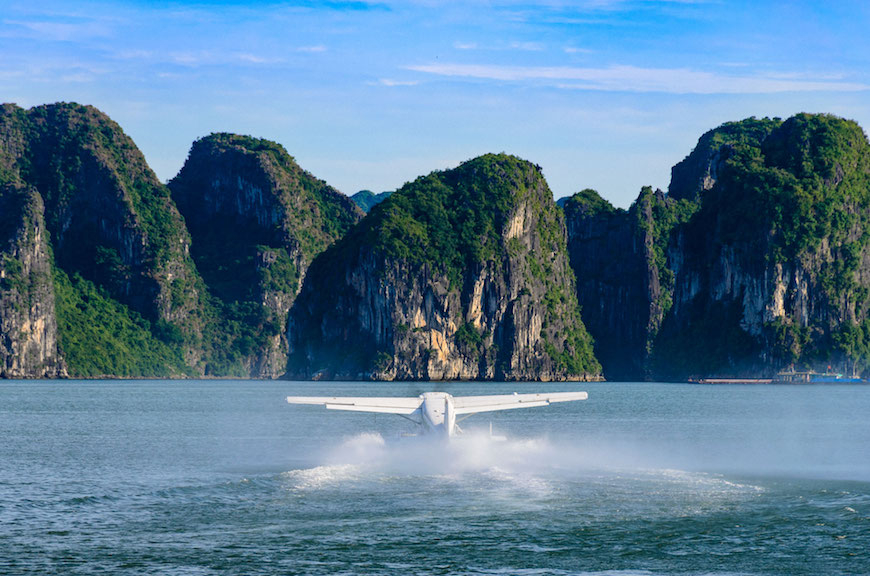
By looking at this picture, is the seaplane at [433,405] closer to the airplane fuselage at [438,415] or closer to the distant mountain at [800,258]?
the airplane fuselage at [438,415]

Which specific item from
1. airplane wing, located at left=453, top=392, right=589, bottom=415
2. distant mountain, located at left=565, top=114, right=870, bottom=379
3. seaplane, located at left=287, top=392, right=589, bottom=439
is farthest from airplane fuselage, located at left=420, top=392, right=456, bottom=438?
distant mountain, located at left=565, top=114, right=870, bottom=379

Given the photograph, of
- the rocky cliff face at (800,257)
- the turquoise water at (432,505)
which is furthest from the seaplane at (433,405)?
the rocky cliff face at (800,257)

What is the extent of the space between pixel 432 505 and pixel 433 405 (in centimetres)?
1218

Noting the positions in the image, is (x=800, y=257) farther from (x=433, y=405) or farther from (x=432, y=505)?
(x=432, y=505)

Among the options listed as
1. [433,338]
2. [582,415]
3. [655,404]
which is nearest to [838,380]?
[433,338]

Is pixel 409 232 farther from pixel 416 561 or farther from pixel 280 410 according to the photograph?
pixel 416 561

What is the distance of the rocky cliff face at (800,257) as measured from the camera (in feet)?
608

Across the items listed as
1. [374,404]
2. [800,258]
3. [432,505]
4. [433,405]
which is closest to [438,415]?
[433,405]

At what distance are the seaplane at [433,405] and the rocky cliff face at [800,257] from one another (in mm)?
149886

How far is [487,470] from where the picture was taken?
3675 centimetres

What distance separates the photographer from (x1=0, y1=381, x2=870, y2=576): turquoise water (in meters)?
23.4

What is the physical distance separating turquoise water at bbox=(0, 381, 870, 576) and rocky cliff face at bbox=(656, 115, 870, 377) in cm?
13529

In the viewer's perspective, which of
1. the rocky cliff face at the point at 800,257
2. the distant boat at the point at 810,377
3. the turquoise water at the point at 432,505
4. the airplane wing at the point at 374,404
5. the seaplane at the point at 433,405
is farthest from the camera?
the rocky cliff face at the point at 800,257

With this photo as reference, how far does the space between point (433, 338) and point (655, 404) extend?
3718 inches
